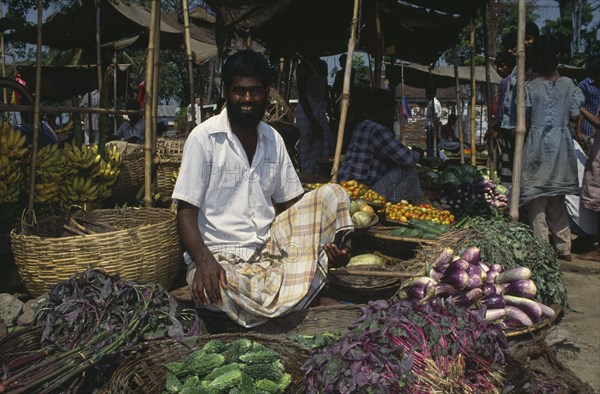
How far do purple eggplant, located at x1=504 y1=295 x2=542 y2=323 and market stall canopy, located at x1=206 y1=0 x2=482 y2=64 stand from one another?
11.5 ft

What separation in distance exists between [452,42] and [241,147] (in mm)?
6247

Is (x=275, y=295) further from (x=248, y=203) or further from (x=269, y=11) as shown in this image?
(x=269, y=11)

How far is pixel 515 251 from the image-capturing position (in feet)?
12.1

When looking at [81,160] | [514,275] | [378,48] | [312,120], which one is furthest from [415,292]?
[378,48]

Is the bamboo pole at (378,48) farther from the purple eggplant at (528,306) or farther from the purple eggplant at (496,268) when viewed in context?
the purple eggplant at (528,306)

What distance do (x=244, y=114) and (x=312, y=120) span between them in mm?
4409

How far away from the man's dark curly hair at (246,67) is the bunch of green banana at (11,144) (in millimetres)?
2011

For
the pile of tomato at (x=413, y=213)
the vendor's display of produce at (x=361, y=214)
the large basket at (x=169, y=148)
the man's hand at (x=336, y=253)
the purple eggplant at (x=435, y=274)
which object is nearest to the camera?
the man's hand at (x=336, y=253)

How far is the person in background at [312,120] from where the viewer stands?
7.31m

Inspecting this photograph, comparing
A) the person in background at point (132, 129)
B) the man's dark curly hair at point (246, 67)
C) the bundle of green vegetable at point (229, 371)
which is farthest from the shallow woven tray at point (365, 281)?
the person in background at point (132, 129)

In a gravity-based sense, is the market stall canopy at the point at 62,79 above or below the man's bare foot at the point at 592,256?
above

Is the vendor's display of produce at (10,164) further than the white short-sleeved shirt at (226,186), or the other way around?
the vendor's display of produce at (10,164)

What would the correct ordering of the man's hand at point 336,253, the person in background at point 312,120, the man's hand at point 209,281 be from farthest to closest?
1. the person in background at point 312,120
2. the man's hand at point 336,253
3. the man's hand at point 209,281

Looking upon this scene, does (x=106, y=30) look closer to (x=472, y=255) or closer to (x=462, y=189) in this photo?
(x=462, y=189)
